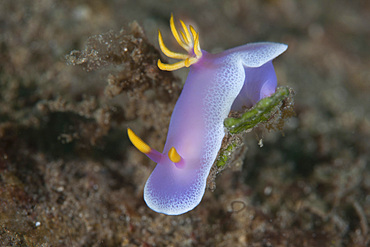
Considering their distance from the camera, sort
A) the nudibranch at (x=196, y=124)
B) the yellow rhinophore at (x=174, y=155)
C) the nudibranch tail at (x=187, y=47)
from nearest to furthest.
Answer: the yellow rhinophore at (x=174, y=155) → the nudibranch at (x=196, y=124) → the nudibranch tail at (x=187, y=47)

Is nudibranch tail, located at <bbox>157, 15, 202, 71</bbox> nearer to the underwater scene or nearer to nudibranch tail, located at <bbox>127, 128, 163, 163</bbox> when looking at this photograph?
the underwater scene

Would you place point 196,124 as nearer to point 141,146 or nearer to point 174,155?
point 174,155

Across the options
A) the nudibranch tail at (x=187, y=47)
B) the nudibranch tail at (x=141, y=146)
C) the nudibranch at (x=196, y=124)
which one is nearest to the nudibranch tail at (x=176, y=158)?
the nudibranch at (x=196, y=124)

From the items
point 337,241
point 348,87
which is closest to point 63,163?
point 337,241

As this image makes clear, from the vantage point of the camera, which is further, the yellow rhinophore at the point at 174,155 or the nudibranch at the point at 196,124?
the nudibranch at the point at 196,124

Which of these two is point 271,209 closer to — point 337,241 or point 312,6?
point 337,241

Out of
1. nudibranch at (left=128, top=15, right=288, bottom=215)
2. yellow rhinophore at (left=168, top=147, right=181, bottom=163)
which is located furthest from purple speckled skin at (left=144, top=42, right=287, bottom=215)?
yellow rhinophore at (left=168, top=147, right=181, bottom=163)

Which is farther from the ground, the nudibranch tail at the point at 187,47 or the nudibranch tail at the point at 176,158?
the nudibranch tail at the point at 187,47

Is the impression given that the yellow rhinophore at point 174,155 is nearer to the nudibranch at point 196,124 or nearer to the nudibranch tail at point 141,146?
the nudibranch at point 196,124
